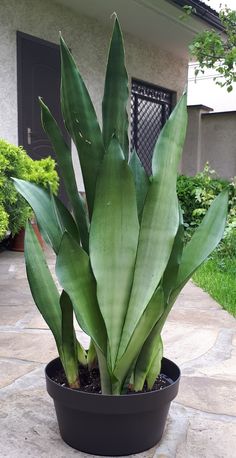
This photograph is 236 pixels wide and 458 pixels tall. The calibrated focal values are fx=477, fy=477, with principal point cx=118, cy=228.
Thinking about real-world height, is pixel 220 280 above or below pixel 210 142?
below

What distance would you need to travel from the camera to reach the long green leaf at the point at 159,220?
1276 millimetres

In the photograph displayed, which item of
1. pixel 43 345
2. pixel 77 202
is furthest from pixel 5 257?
pixel 77 202

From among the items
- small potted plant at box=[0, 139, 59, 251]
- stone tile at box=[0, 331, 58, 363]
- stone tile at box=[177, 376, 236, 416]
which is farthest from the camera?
small potted plant at box=[0, 139, 59, 251]

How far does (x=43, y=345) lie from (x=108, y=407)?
1110 mm

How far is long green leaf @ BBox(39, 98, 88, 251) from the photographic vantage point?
135 centimetres

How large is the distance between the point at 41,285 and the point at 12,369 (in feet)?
2.60

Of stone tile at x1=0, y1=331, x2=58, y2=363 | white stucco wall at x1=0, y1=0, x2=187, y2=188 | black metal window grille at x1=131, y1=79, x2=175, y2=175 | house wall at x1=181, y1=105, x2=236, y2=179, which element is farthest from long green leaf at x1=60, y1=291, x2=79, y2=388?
house wall at x1=181, y1=105, x2=236, y2=179

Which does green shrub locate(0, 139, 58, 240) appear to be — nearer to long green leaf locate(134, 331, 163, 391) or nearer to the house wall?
long green leaf locate(134, 331, 163, 391)

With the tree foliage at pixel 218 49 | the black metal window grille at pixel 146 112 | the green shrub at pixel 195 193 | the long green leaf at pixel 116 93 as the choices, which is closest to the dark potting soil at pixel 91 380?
the long green leaf at pixel 116 93

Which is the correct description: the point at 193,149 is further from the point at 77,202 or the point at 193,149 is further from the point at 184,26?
the point at 77,202

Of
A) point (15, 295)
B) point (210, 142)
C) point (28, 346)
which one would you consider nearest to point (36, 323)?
point (28, 346)

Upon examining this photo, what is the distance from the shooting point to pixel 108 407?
4.37ft

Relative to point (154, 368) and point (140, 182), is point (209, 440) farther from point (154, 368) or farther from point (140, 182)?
point (140, 182)

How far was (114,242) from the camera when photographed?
126 cm
